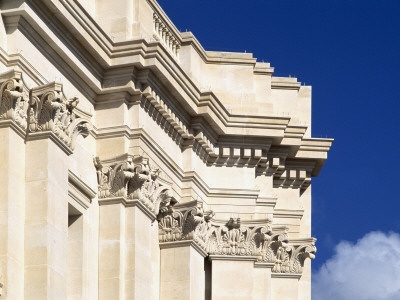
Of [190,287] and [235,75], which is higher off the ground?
[235,75]

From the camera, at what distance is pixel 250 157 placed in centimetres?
8825

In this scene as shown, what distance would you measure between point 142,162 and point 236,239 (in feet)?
31.3

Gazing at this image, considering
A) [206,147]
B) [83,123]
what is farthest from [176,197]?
[83,123]

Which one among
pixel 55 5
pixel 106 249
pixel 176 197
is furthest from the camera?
pixel 176 197

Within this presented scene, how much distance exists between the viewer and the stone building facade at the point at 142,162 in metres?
71.0

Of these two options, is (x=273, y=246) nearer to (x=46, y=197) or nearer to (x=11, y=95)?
(x=46, y=197)

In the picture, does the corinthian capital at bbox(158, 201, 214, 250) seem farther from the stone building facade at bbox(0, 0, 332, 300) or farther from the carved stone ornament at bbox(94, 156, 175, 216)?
the carved stone ornament at bbox(94, 156, 175, 216)

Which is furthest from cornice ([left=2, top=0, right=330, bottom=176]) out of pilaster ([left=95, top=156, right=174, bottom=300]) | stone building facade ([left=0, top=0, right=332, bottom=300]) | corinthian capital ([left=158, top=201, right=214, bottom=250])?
corinthian capital ([left=158, top=201, right=214, bottom=250])

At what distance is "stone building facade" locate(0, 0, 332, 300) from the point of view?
7100 centimetres

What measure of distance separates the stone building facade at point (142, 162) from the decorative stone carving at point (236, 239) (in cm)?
6

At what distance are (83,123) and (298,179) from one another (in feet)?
Answer: 66.6

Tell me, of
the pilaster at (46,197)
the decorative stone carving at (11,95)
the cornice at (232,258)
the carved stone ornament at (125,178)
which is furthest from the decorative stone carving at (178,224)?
the decorative stone carving at (11,95)

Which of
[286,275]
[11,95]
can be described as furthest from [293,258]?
[11,95]

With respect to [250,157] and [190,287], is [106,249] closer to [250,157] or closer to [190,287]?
[190,287]
